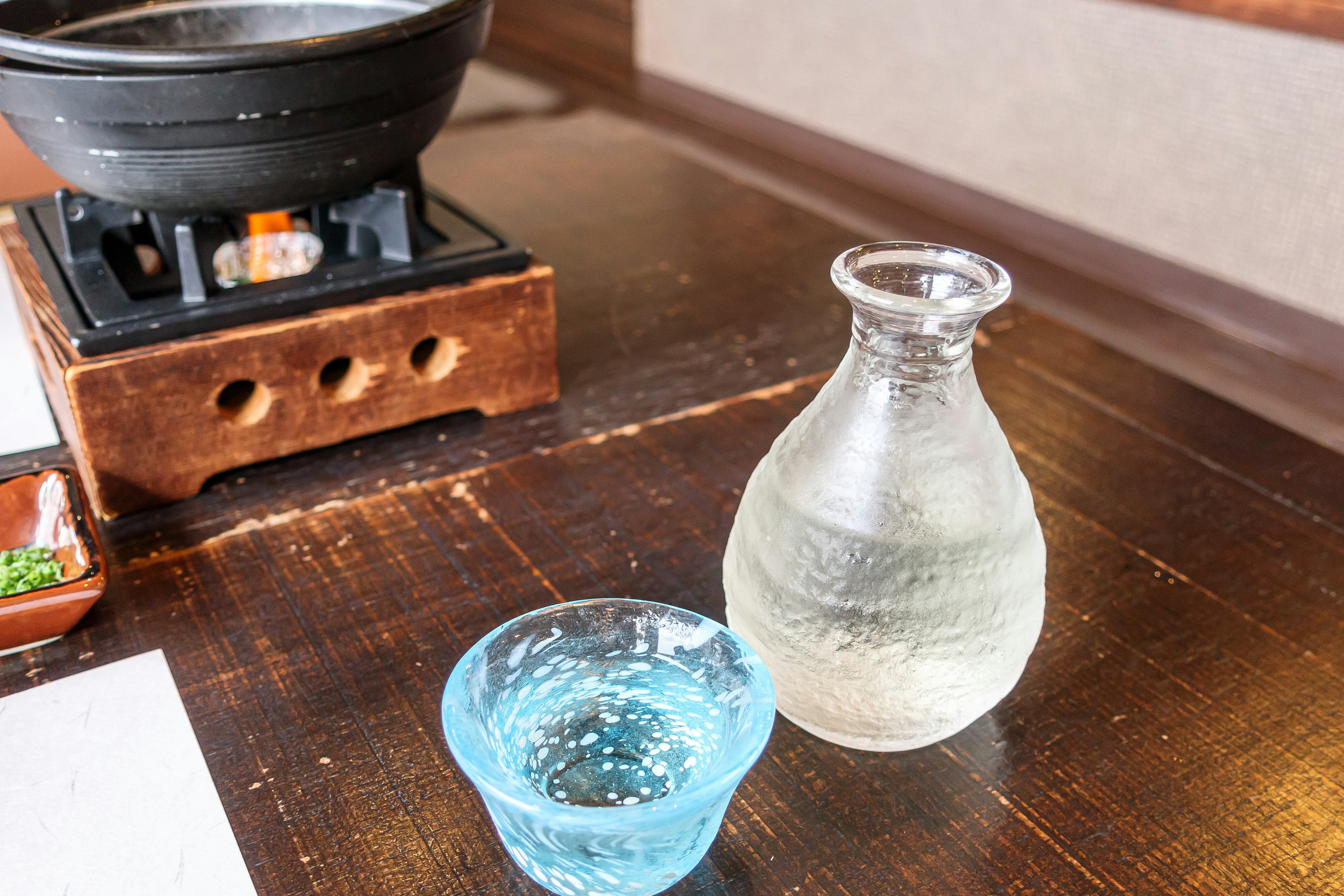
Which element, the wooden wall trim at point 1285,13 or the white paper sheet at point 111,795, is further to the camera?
the wooden wall trim at point 1285,13

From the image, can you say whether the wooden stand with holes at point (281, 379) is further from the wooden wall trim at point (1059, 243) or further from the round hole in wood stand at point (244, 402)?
the wooden wall trim at point (1059, 243)

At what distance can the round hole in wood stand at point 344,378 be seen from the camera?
0.95 meters

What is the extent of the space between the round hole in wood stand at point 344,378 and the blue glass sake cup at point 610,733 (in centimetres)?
42

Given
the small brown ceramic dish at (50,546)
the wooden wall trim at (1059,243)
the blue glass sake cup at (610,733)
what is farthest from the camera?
the wooden wall trim at (1059,243)

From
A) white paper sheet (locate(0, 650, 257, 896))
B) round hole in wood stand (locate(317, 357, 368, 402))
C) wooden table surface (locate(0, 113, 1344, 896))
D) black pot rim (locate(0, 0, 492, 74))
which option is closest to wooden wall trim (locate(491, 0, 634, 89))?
wooden table surface (locate(0, 113, 1344, 896))

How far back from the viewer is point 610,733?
60 cm

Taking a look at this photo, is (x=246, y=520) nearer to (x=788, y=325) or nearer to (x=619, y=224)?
(x=788, y=325)

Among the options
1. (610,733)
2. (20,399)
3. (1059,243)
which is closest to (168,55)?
(20,399)

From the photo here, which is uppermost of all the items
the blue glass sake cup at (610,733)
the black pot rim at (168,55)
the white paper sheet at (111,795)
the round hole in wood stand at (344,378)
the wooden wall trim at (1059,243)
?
the black pot rim at (168,55)

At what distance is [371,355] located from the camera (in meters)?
0.94

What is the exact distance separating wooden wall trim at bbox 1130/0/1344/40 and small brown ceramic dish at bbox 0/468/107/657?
4.91 feet

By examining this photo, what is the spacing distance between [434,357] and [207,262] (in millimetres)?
193

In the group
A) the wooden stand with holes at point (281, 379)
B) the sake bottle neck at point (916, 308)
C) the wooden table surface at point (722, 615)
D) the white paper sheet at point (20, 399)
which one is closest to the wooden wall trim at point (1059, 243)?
the wooden table surface at point (722, 615)

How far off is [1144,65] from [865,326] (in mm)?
1442
